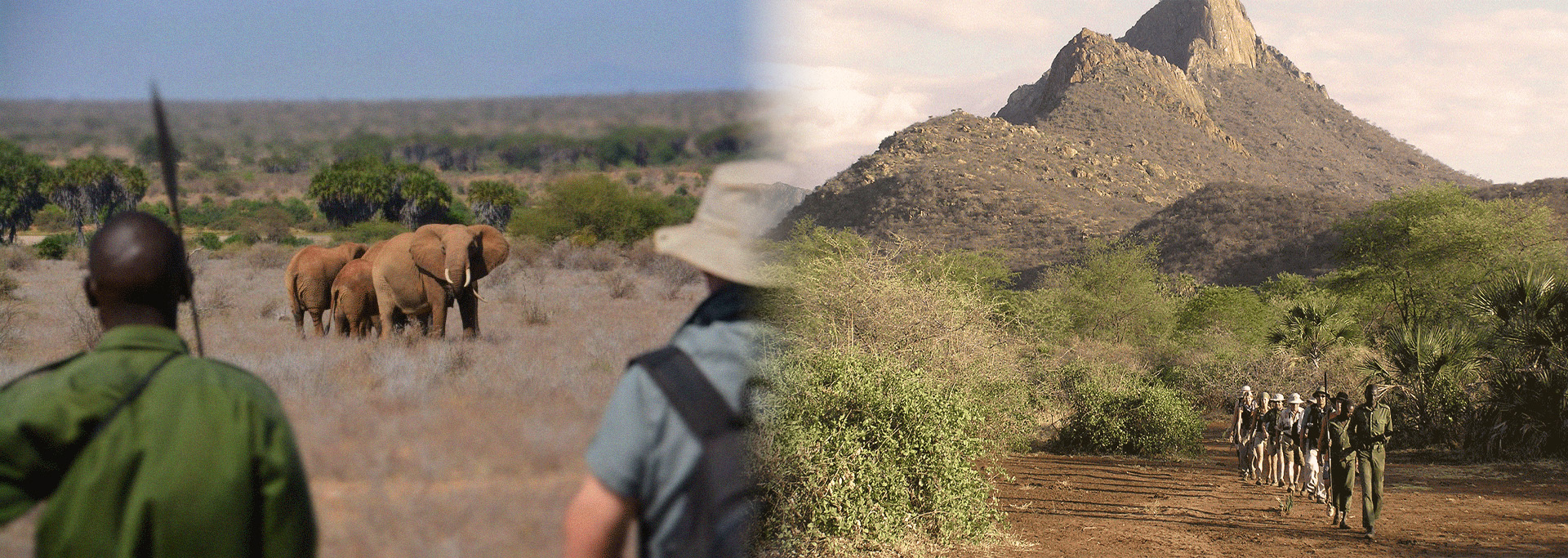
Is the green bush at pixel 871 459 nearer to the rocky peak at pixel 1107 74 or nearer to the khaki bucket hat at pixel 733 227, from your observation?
the khaki bucket hat at pixel 733 227

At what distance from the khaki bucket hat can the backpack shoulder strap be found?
0.58 ft

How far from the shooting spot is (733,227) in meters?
1.44

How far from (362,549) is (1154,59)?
133526 mm

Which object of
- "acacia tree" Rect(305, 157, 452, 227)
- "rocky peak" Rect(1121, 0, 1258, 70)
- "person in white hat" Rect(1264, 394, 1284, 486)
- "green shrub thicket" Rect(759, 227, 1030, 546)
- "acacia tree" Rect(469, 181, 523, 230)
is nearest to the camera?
"acacia tree" Rect(469, 181, 523, 230)

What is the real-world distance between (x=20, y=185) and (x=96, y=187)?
249 mm

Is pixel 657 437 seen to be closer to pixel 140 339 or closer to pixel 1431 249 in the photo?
pixel 140 339

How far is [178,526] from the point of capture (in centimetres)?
146

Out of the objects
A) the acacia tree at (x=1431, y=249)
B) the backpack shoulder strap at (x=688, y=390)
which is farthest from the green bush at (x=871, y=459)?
the acacia tree at (x=1431, y=249)

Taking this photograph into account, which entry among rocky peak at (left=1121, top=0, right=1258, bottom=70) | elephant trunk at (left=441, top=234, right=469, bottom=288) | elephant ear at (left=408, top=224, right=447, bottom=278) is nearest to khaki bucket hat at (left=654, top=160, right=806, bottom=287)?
elephant trunk at (left=441, top=234, right=469, bottom=288)

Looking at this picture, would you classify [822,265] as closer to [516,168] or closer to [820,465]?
[820,465]

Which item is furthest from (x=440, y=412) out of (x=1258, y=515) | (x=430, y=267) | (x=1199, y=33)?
(x=1199, y=33)

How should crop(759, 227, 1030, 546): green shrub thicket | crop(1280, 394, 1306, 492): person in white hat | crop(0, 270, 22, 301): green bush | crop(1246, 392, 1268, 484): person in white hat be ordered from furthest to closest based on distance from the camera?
crop(1246, 392, 1268, 484): person in white hat → crop(1280, 394, 1306, 492): person in white hat → crop(759, 227, 1030, 546): green shrub thicket → crop(0, 270, 22, 301): green bush

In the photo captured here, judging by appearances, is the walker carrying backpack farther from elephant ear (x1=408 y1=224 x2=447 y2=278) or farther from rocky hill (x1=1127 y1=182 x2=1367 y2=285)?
rocky hill (x1=1127 y1=182 x2=1367 y2=285)

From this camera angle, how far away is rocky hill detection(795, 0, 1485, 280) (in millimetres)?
67625
